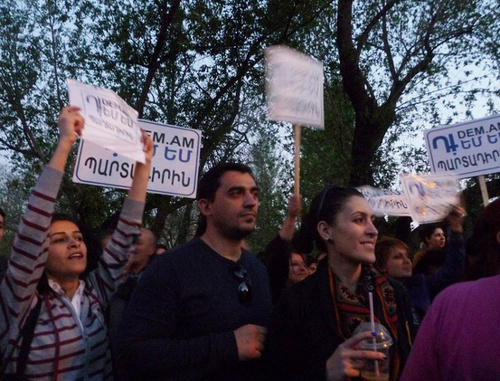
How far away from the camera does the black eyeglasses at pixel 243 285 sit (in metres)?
2.70

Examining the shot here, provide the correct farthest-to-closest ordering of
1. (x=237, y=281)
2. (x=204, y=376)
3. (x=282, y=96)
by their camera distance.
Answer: (x=282, y=96) < (x=237, y=281) < (x=204, y=376)

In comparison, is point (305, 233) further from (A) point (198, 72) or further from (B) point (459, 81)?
(B) point (459, 81)

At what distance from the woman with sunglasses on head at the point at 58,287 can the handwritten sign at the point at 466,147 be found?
3.30m

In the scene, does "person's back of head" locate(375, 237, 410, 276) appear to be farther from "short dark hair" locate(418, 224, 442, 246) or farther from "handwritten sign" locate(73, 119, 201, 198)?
"handwritten sign" locate(73, 119, 201, 198)

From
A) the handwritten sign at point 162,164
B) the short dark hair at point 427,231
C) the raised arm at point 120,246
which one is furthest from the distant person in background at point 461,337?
the short dark hair at point 427,231

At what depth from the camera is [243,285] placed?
108 inches

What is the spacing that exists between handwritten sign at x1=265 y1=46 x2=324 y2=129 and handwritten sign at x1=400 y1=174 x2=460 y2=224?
4.57 ft

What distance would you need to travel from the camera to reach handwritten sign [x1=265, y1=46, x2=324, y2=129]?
3842 millimetres

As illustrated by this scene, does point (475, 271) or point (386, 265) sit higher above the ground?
point (386, 265)

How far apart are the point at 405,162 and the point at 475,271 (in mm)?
12942

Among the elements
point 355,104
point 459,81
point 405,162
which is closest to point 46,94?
point 355,104

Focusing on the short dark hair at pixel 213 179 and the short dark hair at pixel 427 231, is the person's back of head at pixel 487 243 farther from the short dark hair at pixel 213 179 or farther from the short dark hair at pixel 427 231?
the short dark hair at pixel 427 231

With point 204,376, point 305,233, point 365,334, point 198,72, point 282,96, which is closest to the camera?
point 365,334

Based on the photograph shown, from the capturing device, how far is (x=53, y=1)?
1395cm
